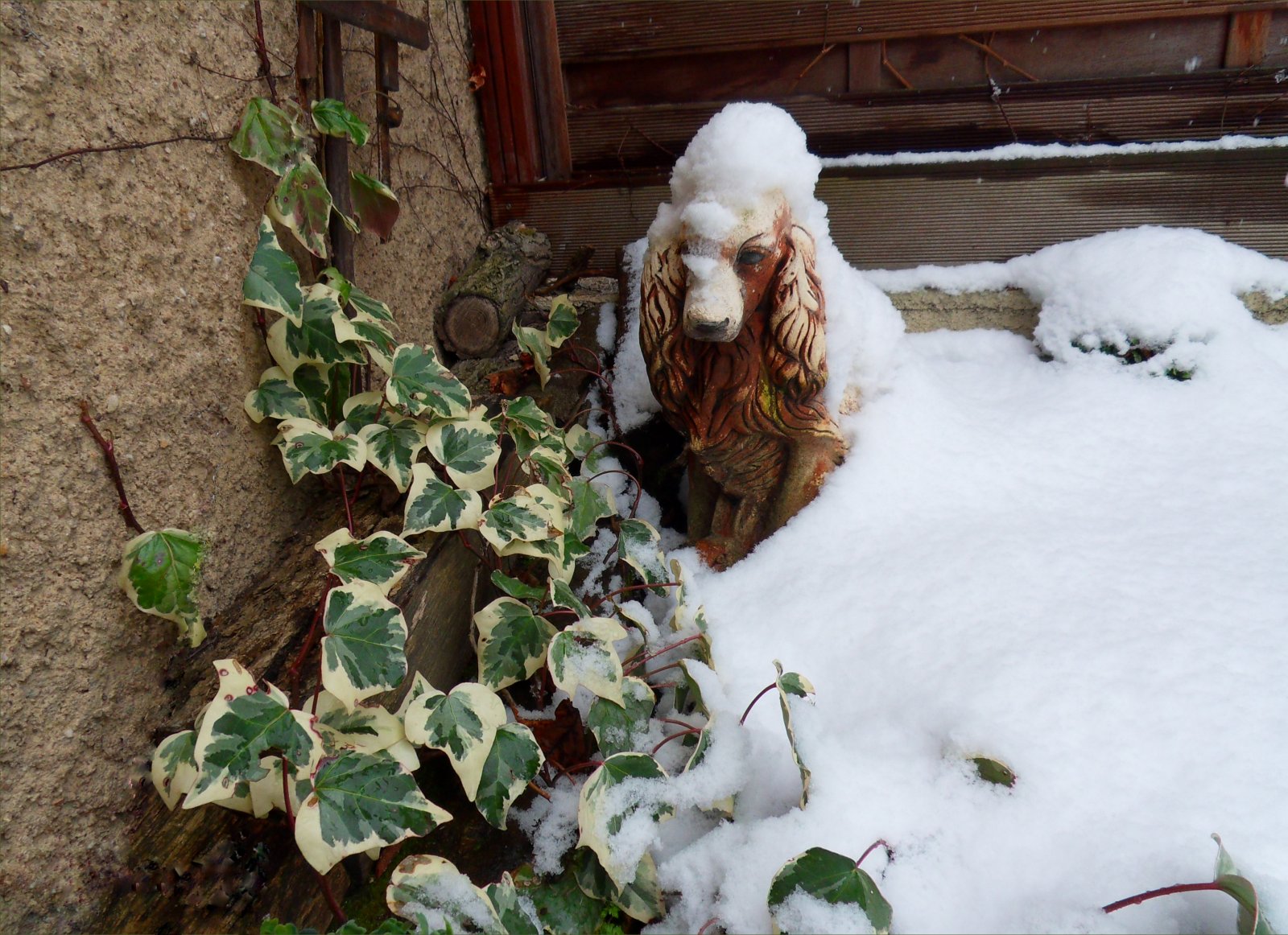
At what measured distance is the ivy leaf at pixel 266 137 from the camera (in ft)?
4.09

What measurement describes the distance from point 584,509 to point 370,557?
441mm

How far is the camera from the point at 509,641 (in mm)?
1224

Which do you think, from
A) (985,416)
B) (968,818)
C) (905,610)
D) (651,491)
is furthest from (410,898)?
(985,416)

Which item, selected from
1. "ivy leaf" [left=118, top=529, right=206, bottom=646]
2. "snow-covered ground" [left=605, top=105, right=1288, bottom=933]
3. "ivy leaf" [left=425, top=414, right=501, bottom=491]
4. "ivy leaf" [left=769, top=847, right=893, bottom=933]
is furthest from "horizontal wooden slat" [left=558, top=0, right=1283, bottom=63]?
"ivy leaf" [left=769, top=847, right=893, bottom=933]

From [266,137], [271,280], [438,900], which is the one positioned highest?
[266,137]

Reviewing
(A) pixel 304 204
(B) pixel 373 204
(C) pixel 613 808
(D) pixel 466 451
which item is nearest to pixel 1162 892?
(C) pixel 613 808

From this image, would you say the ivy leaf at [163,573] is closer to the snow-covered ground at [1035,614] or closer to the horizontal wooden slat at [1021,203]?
the snow-covered ground at [1035,614]

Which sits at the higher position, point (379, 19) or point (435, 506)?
point (379, 19)

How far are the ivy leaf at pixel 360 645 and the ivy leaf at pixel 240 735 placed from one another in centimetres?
7

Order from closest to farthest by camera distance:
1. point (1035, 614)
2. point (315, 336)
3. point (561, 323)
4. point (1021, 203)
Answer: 1. point (1035, 614)
2. point (315, 336)
3. point (561, 323)
4. point (1021, 203)

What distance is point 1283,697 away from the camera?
40.9 inches

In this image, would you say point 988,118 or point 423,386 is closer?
point 423,386

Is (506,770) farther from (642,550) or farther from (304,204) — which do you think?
(304,204)

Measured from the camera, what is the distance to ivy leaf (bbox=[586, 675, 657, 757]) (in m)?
1.15
